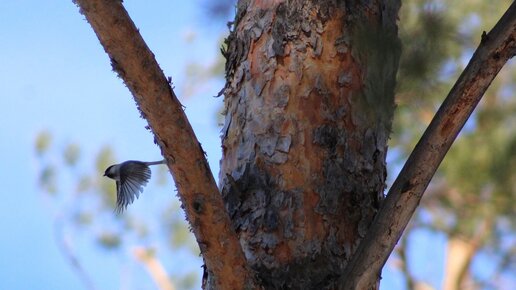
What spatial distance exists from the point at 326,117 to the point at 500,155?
269cm

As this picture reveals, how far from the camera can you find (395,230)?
143cm

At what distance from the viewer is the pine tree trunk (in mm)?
1542

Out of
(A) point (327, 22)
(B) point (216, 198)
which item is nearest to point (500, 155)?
(A) point (327, 22)

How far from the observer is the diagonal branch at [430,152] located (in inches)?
55.9

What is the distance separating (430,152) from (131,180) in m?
0.50

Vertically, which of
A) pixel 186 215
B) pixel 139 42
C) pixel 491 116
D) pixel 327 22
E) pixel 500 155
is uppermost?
pixel 491 116

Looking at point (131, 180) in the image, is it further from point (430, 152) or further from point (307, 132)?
point (430, 152)

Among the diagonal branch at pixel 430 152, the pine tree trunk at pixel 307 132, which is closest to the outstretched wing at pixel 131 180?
the pine tree trunk at pixel 307 132

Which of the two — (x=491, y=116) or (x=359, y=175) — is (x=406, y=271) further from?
(x=359, y=175)

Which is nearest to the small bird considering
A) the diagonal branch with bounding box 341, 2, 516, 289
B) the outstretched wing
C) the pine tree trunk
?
the outstretched wing

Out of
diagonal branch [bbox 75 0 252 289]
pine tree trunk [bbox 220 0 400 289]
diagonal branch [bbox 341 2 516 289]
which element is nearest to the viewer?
diagonal branch [bbox 75 0 252 289]

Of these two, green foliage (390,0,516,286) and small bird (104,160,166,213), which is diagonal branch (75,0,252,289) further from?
green foliage (390,0,516,286)

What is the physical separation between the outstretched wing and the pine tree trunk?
0.14 metres

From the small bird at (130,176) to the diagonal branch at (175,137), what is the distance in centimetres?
23
